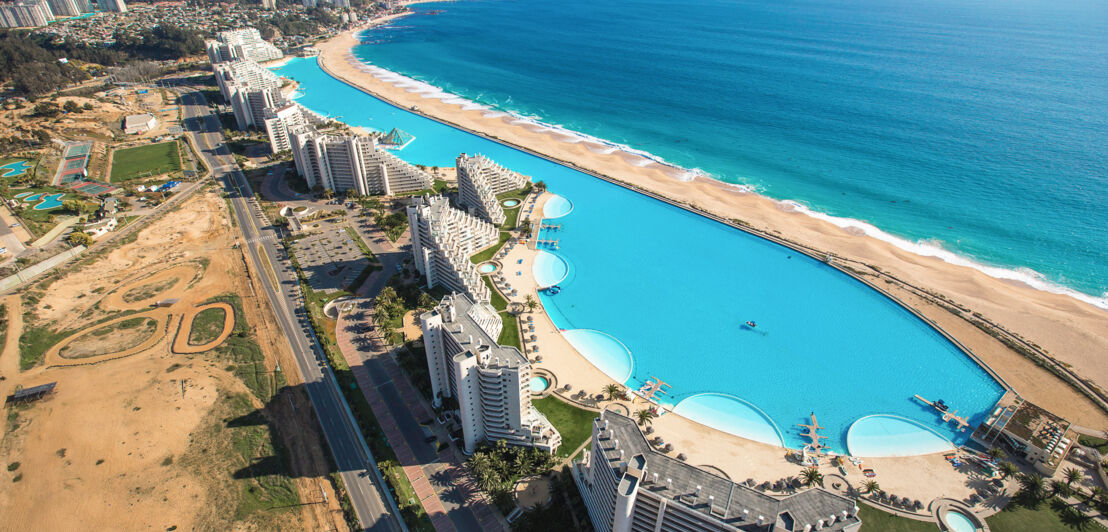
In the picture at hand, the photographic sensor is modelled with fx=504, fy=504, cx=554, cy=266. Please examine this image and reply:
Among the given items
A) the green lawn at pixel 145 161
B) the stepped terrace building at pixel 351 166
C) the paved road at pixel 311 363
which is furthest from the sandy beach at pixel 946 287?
the green lawn at pixel 145 161

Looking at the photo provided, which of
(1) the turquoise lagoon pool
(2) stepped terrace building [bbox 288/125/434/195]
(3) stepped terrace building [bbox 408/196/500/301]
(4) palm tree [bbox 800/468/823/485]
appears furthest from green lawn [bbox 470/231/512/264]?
(4) palm tree [bbox 800/468/823/485]

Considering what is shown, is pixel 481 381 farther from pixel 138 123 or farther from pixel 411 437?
pixel 138 123

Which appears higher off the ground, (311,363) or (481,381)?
(481,381)

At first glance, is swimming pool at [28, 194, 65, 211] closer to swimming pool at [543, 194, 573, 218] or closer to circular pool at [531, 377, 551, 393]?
swimming pool at [543, 194, 573, 218]

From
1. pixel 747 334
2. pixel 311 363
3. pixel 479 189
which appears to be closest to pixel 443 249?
pixel 311 363

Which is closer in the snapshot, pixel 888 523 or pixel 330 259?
pixel 888 523

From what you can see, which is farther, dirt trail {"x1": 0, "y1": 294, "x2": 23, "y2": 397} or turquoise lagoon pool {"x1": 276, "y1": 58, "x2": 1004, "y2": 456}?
dirt trail {"x1": 0, "y1": 294, "x2": 23, "y2": 397}

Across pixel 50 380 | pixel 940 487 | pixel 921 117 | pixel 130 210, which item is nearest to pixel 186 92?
pixel 130 210
